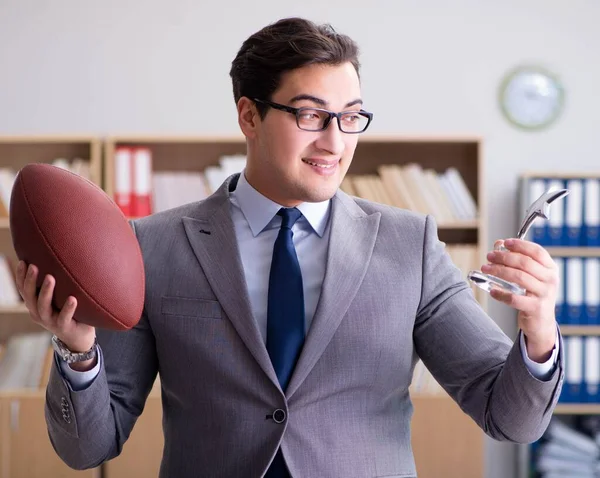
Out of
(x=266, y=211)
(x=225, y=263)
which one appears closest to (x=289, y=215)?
(x=266, y=211)

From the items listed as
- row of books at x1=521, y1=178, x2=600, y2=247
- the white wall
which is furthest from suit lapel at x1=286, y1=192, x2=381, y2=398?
the white wall

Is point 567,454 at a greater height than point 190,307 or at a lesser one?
lesser

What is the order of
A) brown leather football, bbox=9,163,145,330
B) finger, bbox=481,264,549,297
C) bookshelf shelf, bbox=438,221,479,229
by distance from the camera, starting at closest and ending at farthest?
1. finger, bbox=481,264,549,297
2. brown leather football, bbox=9,163,145,330
3. bookshelf shelf, bbox=438,221,479,229

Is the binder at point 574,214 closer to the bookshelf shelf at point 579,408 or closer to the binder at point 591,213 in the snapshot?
the binder at point 591,213

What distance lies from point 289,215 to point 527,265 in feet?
1.71

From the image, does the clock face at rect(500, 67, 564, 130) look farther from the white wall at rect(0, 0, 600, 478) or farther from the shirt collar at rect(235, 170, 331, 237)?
the shirt collar at rect(235, 170, 331, 237)

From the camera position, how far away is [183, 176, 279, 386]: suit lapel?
4.88 feet

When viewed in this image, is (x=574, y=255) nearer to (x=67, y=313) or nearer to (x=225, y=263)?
(x=225, y=263)

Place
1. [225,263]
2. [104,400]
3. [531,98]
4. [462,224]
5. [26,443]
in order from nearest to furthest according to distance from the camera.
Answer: [104,400] → [225,263] → [26,443] → [462,224] → [531,98]

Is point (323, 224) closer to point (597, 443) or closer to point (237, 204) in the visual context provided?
point (237, 204)

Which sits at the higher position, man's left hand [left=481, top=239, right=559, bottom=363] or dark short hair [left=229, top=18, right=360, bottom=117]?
dark short hair [left=229, top=18, right=360, bottom=117]

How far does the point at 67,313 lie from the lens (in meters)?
1.29

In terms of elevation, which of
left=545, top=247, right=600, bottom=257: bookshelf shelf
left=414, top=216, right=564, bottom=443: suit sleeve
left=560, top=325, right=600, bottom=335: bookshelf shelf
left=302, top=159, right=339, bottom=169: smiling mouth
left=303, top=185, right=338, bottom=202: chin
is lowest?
left=560, top=325, right=600, bottom=335: bookshelf shelf

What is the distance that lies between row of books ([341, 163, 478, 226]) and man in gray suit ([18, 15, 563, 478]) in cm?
230
